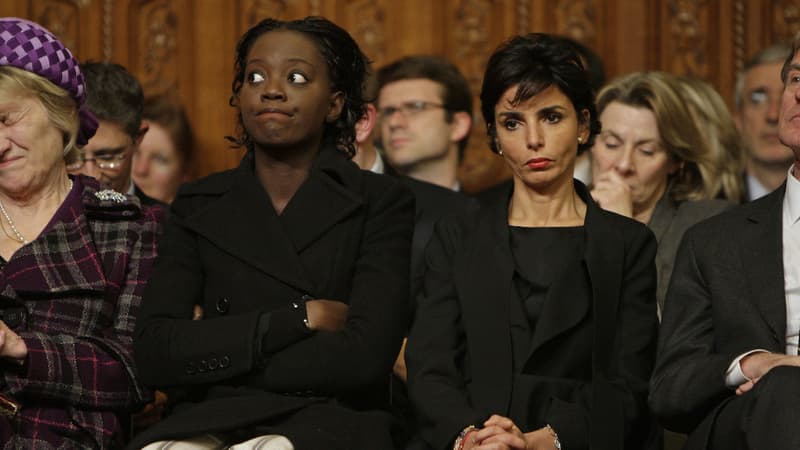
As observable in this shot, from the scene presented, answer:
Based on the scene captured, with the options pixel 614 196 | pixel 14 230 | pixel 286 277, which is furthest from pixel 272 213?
pixel 614 196

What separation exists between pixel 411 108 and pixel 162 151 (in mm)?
985

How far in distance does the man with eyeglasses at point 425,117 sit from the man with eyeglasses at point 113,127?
3.99ft

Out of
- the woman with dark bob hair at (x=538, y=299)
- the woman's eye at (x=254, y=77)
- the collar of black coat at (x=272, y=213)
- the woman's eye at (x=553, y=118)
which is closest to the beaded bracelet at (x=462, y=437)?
the woman with dark bob hair at (x=538, y=299)

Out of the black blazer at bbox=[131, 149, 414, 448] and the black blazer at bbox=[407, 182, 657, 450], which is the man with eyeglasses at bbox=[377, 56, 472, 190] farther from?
the black blazer at bbox=[407, 182, 657, 450]

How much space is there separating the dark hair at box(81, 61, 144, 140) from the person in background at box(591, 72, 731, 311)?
1.42 m

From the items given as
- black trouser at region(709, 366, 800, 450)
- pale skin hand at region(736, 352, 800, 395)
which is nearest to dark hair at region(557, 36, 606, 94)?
pale skin hand at region(736, 352, 800, 395)

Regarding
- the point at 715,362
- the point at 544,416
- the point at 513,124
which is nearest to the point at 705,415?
the point at 715,362

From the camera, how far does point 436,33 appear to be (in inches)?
224

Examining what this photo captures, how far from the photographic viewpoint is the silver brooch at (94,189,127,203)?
11.8 ft

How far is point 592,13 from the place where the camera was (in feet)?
18.5

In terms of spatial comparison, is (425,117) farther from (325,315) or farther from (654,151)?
(325,315)

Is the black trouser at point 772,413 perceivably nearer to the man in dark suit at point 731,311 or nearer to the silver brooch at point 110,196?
the man in dark suit at point 731,311

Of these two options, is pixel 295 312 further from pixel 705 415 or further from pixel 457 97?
pixel 457 97

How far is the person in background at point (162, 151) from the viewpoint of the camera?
5.45 meters
